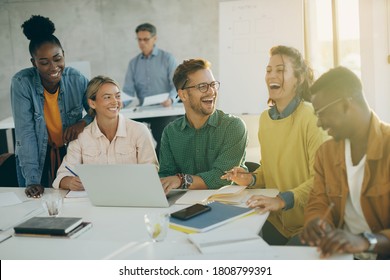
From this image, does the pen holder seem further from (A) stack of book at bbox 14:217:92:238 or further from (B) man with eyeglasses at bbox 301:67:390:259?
(B) man with eyeglasses at bbox 301:67:390:259

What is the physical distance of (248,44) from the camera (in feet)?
14.0

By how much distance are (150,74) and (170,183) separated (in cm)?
334

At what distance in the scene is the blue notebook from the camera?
1.58m

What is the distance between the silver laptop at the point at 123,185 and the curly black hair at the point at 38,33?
0.90 m

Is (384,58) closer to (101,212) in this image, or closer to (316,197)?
(316,197)

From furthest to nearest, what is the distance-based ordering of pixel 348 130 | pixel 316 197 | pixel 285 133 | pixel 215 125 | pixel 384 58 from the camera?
pixel 384 58 → pixel 215 125 → pixel 285 133 → pixel 316 197 → pixel 348 130

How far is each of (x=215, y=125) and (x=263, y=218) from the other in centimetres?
72

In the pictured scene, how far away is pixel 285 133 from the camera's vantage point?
1.98 metres

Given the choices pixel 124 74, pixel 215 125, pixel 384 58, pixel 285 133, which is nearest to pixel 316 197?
pixel 285 133

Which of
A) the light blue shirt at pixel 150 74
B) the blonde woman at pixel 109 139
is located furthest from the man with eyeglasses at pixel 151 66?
the blonde woman at pixel 109 139

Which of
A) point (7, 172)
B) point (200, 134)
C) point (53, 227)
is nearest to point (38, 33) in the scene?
point (7, 172)

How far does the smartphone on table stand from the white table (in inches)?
3.1

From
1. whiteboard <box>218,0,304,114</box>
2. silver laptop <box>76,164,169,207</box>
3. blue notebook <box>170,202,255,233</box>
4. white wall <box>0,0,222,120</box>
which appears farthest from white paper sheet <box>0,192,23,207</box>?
white wall <box>0,0,222,120</box>

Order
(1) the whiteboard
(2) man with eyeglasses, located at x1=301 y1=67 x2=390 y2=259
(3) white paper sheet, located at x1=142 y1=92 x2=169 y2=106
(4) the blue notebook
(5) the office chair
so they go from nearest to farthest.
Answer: (2) man with eyeglasses, located at x1=301 y1=67 x2=390 y2=259 → (4) the blue notebook → (5) the office chair → (1) the whiteboard → (3) white paper sheet, located at x1=142 y1=92 x2=169 y2=106
